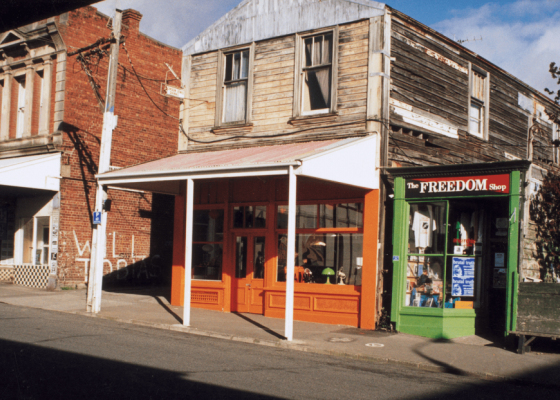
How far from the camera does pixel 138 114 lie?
73.8ft

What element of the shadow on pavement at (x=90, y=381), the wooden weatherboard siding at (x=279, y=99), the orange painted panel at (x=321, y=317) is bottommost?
the orange painted panel at (x=321, y=317)

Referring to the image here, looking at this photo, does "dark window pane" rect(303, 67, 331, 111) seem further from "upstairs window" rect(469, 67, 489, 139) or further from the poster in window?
the poster in window

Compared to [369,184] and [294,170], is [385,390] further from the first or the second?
[369,184]

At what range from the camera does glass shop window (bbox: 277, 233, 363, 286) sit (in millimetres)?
13008

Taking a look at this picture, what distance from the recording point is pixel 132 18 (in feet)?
73.4

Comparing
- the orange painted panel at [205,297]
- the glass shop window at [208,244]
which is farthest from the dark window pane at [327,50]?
the orange painted panel at [205,297]

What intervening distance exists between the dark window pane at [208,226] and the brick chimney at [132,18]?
10.1m

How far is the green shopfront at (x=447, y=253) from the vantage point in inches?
466

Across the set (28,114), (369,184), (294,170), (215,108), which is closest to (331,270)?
Result: (369,184)

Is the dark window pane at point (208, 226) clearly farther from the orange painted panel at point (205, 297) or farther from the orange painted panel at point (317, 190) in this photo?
the orange painted panel at point (317, 190)

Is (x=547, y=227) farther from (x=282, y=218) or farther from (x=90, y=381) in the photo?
(x=90, y=381)

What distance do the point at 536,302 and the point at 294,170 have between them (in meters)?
4.95

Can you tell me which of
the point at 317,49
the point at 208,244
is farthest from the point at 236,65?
the point at 208,244

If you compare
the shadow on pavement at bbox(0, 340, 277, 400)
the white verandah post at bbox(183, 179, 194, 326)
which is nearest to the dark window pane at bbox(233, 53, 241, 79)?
the white verandah post at bbox(183, 179, 194, 326)
